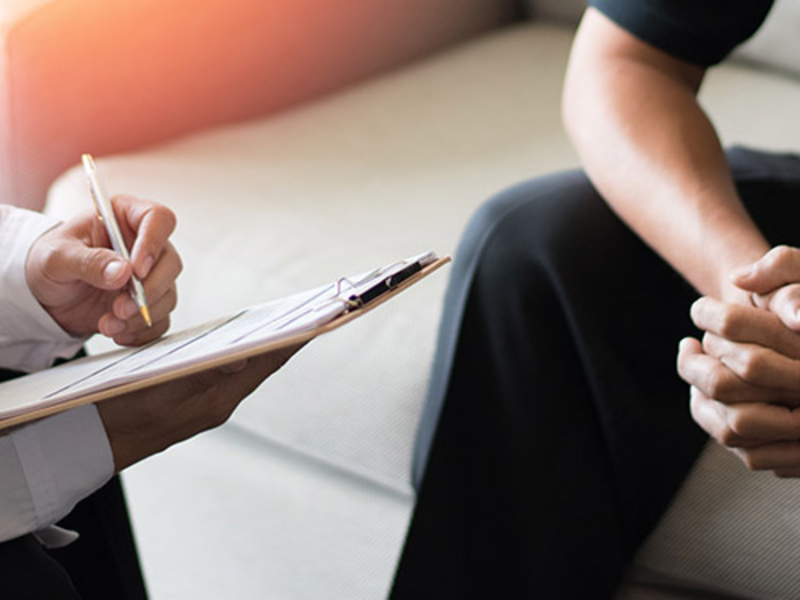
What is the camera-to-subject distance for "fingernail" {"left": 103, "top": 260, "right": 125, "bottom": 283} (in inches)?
27.4

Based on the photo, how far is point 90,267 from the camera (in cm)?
71

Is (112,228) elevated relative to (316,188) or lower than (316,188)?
elevated

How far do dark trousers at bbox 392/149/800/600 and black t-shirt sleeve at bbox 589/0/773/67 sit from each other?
0.58 ft

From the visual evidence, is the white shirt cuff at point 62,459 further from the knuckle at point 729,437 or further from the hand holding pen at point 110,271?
the knuckle at point 729,437

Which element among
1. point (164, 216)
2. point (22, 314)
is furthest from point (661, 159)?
Result: point (22, 314)

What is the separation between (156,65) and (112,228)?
80 centimetres

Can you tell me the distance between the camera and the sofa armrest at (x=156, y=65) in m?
1.36

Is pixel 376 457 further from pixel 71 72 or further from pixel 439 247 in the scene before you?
pixel 71 72

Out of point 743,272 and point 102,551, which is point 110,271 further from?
point 743,272

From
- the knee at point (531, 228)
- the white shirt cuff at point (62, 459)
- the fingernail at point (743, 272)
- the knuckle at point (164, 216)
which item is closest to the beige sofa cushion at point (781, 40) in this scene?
the knee at point (531, 228)

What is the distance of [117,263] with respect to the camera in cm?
70

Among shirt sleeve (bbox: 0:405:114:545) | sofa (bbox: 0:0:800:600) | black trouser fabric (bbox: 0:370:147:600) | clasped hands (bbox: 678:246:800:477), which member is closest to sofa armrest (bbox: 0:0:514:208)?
sofa (bbox: 0:0:800:600)

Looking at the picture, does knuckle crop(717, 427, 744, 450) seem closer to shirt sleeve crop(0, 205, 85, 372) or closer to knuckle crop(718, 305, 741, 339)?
knuckle crop(718, 305, 741, 339)

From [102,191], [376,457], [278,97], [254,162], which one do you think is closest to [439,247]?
[376,457]
